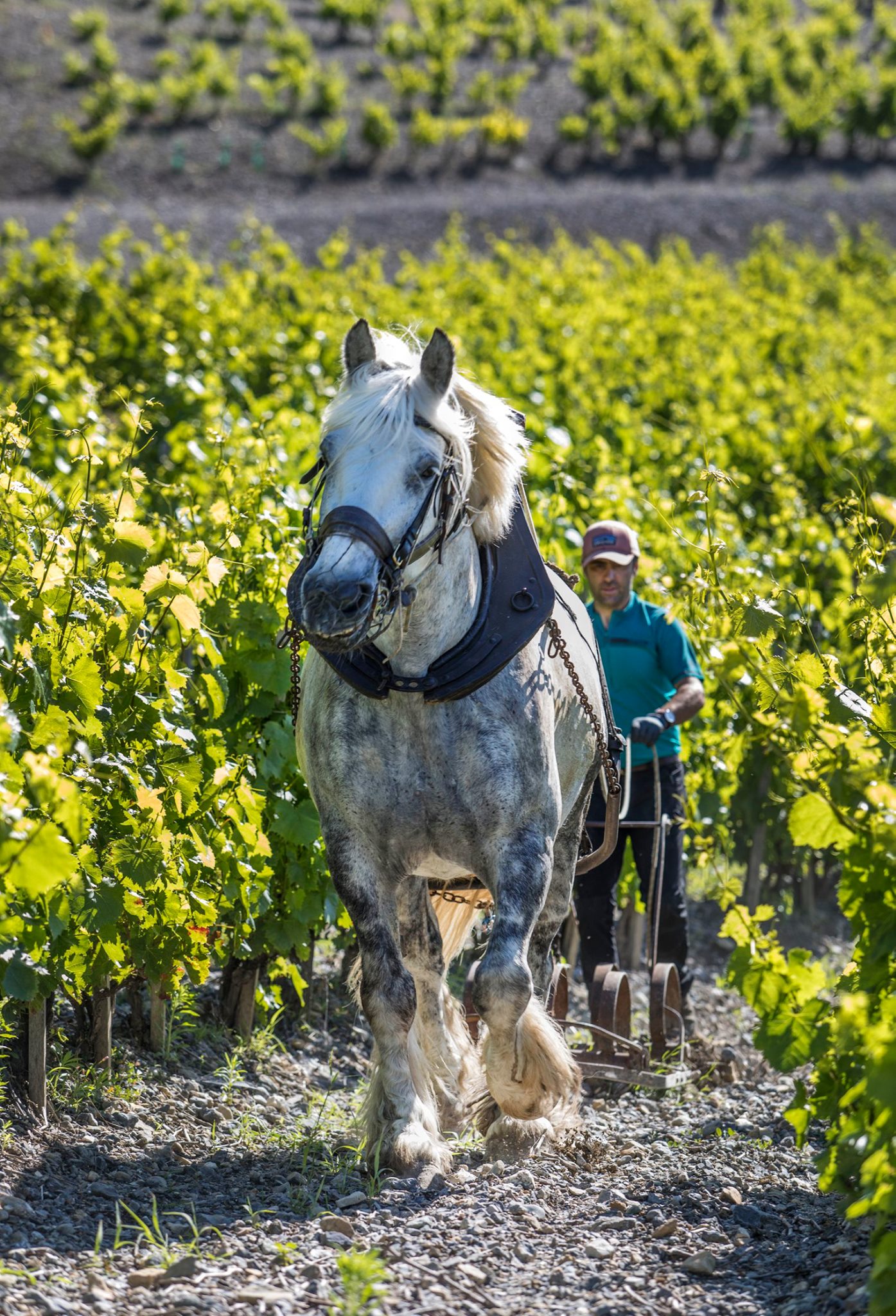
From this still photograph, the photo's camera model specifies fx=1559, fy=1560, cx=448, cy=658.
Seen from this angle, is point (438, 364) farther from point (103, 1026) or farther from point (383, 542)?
point (103, 1026)

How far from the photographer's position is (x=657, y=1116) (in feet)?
17.4

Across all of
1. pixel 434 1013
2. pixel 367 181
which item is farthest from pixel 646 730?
pixel 367 181

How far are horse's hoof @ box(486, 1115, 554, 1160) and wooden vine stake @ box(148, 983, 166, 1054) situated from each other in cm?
127

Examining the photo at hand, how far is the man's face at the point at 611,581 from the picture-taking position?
19.7 feet

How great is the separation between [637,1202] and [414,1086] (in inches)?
25.6

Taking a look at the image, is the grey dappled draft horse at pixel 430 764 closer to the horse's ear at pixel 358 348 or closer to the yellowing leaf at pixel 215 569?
the horse's ear at pixel 358 348

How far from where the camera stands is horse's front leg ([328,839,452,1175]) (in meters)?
3.98

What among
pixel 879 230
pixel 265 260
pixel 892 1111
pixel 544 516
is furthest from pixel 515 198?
pixel 892 1111

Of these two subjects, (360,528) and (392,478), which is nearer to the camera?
(360,528)

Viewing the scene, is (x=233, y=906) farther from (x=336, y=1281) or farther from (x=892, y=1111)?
(x=892, y=1111)

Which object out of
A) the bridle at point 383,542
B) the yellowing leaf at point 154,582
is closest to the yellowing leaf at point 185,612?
the yellowing leaf at point 154,582

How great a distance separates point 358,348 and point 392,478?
55 centimetres

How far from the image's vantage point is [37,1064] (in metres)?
4.18


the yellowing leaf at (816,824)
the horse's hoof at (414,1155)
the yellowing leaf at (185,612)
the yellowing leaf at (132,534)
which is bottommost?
the horse's hoof at (414,1155)
